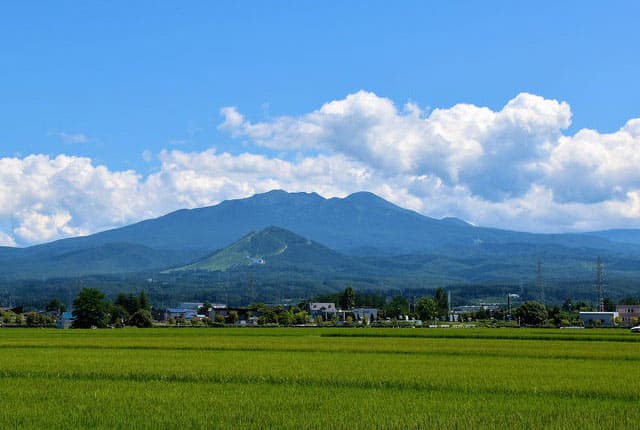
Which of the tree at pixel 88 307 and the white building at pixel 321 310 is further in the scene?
the white building at pixel 321 310

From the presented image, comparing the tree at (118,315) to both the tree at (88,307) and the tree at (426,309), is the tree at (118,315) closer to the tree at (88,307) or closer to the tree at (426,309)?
the tree at (88,307)

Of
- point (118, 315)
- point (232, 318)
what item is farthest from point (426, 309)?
point (118, 315)

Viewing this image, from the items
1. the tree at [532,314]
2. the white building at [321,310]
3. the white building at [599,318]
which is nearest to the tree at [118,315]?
the white building at [321,310]

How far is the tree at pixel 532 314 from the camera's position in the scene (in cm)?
13150

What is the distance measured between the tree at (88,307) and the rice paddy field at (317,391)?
72.0 m

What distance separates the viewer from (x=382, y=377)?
2992 cm

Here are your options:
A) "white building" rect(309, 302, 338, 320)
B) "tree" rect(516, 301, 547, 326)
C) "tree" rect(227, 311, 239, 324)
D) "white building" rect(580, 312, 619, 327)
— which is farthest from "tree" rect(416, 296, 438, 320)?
"tree" rect(227, 311, 239, 324)

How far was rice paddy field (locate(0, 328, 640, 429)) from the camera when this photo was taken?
2066 centimetres

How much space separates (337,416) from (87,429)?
6847mm

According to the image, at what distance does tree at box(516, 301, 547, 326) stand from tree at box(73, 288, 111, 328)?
239 ft

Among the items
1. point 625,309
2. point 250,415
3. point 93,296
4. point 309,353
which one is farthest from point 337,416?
point 625,309

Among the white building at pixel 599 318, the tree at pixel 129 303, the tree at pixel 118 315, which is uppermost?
the tree at pixel 129 303

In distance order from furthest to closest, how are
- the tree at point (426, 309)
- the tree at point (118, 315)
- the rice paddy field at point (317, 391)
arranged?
1. the tree at point (426, 309)
2. the tree at point (118, 315)
3. the rice paddy field at point (317, 391)

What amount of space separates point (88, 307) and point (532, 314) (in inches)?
2988
